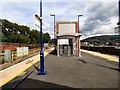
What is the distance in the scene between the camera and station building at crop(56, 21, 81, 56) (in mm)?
29459

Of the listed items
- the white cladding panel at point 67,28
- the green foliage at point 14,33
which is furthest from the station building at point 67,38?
the green foliage at point 14,33

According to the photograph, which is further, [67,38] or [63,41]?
[63,41]

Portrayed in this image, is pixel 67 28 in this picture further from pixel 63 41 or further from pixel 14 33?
pixel 14 33

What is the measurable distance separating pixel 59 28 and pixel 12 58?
1240 centimetres

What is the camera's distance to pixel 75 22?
102ft

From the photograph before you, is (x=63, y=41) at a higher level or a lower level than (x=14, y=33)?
lower

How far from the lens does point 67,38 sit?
1174 inches

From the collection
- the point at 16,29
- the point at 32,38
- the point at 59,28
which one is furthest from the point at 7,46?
the point at 32,38

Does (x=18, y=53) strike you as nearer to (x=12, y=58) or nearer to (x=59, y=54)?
(x=12, y=58)

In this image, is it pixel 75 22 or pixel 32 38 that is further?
pixel 32 38

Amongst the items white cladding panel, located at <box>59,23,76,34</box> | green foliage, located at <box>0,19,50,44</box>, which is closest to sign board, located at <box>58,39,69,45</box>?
white cladding panel, located at <box>59,23,76,34</box>

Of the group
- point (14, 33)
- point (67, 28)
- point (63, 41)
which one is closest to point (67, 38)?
point (63, 41)

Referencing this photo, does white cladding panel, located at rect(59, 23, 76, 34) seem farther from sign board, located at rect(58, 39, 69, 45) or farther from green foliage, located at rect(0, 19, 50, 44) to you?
green foliage, located at rect(0, 19, 50, 44)

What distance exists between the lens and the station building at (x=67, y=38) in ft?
96.7
